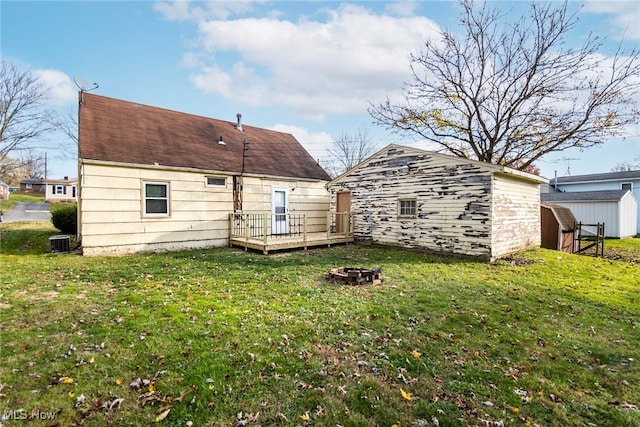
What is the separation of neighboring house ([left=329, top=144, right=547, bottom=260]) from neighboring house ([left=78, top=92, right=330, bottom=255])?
3025mm

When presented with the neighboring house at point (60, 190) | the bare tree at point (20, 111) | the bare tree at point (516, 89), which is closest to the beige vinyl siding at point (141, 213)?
the bare tree at point (516, 89)

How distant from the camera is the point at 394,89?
688 inches

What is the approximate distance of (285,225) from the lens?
13.3 m

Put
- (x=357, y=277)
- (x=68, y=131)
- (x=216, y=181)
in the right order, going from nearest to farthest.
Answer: (x=357, y=277)
(x=216, y=181)
(x=68, y=131)

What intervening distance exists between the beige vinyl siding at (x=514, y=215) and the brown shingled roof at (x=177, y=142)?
775cm

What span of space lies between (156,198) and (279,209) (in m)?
4.92

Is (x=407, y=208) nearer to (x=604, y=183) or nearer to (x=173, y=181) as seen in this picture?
(x=173, y=181)

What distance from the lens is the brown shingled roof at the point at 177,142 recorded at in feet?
33.2

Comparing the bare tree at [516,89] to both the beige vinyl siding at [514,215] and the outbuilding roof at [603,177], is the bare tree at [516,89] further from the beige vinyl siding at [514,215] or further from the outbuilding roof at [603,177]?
the outbuilding roof at [603,177]

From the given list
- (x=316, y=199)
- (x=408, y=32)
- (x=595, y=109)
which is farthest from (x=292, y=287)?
(x=595, y=109)

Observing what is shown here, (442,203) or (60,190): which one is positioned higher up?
(60,190)

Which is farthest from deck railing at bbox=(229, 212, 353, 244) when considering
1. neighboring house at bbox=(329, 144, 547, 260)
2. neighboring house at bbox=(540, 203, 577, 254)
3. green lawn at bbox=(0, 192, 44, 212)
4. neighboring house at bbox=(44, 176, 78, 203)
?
neighboring house at bbox=(44, 176, 78, 203)

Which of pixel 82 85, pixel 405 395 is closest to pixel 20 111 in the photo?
pixel 82 85

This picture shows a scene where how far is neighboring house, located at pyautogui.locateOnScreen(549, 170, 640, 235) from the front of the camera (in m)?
22.9
